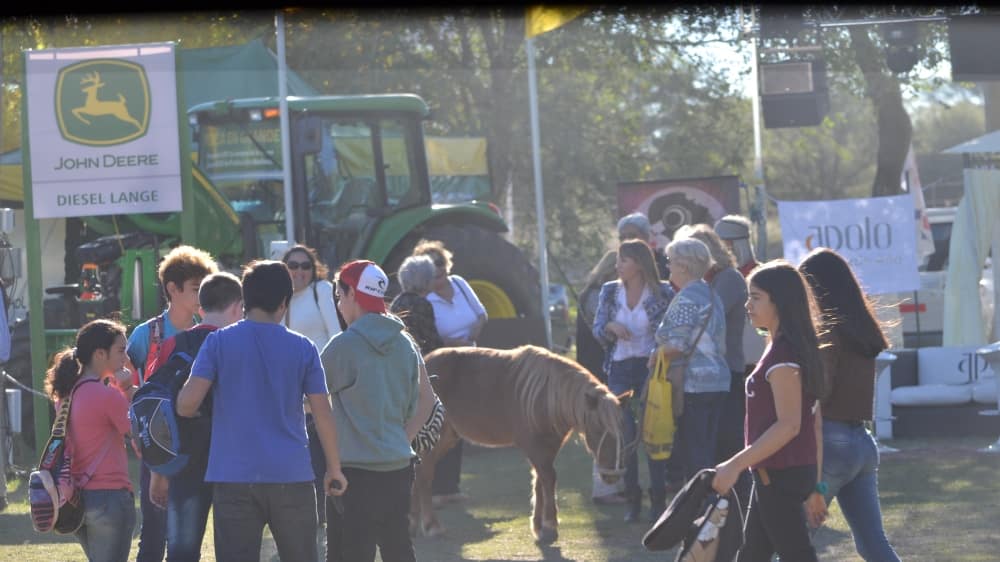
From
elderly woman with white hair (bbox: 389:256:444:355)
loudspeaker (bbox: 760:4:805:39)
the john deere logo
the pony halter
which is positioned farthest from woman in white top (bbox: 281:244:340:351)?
loudspeaker (bbox: 760:4:805:39)

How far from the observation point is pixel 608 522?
8.34m

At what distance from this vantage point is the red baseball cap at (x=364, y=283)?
17.5 feet

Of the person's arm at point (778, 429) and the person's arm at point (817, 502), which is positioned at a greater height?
the person's arm at point (778, 429)

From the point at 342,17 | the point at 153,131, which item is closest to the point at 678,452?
the point at 153,131

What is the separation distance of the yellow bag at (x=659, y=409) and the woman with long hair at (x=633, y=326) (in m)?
0.34

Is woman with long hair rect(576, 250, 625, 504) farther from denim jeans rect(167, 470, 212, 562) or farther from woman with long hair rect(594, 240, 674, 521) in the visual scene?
denim jeans rect(167, 470, 212, 562)

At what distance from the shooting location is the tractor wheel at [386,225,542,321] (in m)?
12.1

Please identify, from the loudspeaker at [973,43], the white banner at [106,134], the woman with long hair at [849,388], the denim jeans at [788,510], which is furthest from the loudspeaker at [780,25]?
the denim jeans at [788,510]

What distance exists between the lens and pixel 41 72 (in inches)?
384

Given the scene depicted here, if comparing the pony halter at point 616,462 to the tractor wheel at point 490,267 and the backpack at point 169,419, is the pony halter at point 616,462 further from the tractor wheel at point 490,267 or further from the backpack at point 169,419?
the tractor wheel at point 490,267

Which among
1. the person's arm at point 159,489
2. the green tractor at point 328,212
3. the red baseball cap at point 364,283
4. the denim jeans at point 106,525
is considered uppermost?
the green tractor at point 328,212

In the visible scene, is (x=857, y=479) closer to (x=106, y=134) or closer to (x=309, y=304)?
(x=309, y=304)

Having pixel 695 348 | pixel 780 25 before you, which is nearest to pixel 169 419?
pixel 695 348

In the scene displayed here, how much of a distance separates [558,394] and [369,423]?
2639mm
